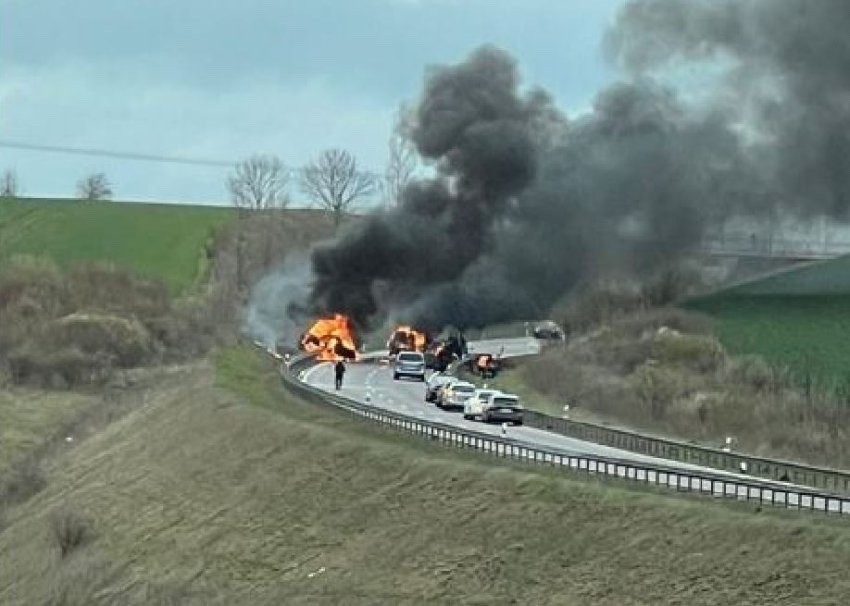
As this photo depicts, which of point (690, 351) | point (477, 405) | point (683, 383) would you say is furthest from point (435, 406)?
point (690, 351)

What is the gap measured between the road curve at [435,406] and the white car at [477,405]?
41 cm

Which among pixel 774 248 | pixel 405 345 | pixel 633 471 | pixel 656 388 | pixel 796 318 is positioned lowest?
pixel 633 471

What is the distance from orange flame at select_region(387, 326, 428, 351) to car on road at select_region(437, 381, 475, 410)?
32.3ft

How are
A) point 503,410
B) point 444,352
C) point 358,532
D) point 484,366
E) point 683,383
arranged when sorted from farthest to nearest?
point 484,366 → point 444,352 → point 683,383 → point 503,410 → point 358,532

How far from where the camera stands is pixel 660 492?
127ft

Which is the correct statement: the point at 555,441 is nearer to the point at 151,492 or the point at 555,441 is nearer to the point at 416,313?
the point at 151,492

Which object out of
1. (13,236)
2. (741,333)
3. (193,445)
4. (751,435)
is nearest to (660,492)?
(751,435)

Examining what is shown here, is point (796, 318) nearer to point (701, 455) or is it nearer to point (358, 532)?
point (701, 455)

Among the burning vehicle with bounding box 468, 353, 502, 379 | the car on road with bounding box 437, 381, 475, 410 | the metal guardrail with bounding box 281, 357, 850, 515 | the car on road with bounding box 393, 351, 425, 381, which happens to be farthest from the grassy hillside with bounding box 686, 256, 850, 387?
the metal guardrail with bounding box 281, 357, 850, 515

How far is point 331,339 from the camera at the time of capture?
8638 centimetres

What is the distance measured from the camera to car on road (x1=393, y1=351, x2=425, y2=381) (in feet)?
274

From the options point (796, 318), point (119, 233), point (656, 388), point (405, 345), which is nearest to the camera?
point (656, 388)

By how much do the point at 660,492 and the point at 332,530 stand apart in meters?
9.55

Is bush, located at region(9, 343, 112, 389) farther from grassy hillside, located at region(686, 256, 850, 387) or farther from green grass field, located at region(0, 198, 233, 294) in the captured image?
grassy hillside, located at region(686, 256, 850, 387)
